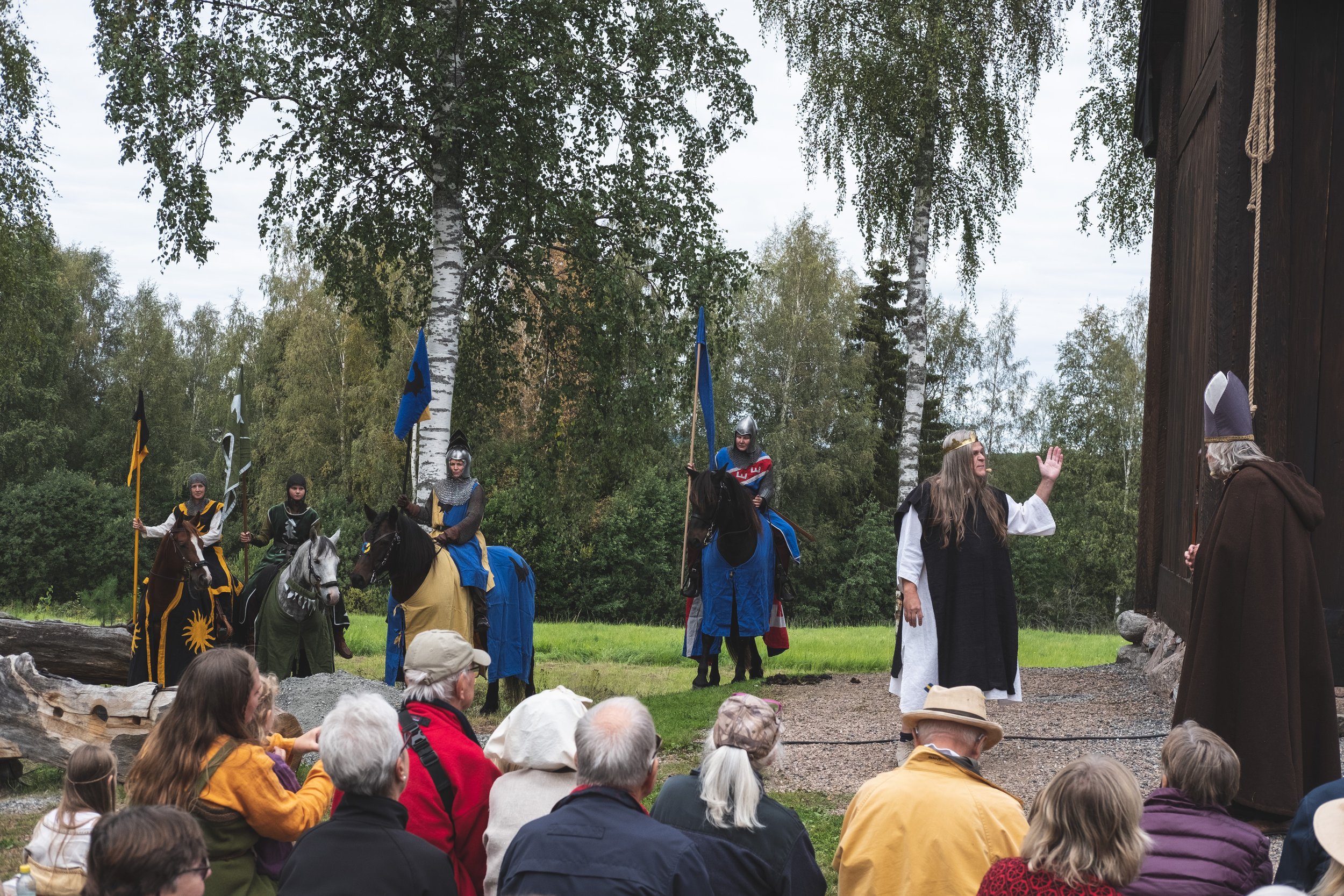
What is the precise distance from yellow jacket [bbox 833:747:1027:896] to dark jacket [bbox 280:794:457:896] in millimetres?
1082

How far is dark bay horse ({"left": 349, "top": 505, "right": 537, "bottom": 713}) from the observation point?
820 cm

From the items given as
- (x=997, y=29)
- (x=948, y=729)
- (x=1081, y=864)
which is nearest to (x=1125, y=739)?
(x=948, y=729)

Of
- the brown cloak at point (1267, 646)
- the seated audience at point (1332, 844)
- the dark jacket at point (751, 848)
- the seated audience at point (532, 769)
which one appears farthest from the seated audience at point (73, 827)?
the brown cloak at point (1267, 646)

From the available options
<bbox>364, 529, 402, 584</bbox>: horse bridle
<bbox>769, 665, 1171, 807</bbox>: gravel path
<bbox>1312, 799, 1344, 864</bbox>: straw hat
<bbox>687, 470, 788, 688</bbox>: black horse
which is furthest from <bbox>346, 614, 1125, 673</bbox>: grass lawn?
<bbox>1312, 799, 1344, 864</bbox>: straw hat

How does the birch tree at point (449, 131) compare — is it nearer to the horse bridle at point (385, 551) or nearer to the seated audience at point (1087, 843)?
the horse bridle at point (385, 551)

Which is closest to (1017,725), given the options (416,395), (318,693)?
(318,693)

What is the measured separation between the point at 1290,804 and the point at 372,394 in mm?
25201

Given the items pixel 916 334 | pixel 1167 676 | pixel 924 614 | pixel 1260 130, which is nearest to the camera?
pixel 1260 130

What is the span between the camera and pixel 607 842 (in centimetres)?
258

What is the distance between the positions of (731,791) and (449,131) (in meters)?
9.22

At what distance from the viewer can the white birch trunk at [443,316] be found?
11.2 metres

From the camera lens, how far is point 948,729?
3.20m

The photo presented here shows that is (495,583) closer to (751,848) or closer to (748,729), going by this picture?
(748,729)

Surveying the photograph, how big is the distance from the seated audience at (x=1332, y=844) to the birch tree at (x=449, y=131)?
948 centimetres
